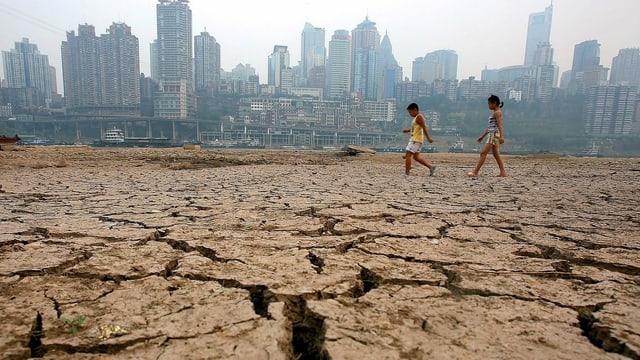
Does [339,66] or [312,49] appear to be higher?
[312,49]

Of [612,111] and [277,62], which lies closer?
[612,111]

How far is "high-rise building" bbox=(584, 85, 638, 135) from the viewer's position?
49.4 meters

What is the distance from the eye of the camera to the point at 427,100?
6850 cm

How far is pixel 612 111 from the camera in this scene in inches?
1955

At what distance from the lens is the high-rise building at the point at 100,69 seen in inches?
2468

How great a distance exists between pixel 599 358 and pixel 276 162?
24.7ft

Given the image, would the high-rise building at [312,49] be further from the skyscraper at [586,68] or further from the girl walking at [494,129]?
the girl walking at [494,129]

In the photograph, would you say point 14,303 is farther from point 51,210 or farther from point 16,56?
point 16,56

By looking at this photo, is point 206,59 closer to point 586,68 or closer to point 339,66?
point 339,66

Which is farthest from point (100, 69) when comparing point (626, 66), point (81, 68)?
point (626, 66)

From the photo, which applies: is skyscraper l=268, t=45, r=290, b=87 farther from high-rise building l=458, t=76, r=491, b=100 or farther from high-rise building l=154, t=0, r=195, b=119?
high-rise building l=458, t=76, r=491, b=100

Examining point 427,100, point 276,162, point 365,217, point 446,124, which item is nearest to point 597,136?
point 446,124

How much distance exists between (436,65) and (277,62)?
45569mm

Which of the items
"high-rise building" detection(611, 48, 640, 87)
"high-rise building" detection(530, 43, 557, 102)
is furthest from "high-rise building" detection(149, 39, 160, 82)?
"high-rise building" detection(611, 48, 640, 87)
